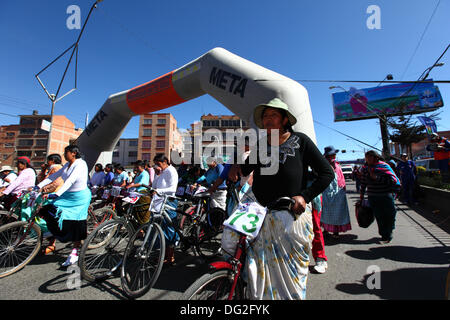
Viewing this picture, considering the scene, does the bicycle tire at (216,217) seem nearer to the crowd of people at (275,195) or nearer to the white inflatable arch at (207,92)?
the crowd of people at (275,195)

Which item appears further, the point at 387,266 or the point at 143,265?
the point at 387,266

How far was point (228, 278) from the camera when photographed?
148 centimetres

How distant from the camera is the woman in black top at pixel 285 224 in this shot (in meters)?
1.42

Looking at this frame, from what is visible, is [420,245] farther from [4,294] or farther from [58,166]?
[58,166]

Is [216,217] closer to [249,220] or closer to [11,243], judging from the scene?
[249,220]

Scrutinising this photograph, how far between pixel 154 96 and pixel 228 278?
6.42 meters

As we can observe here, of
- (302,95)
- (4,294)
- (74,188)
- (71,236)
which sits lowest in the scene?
(4,294)

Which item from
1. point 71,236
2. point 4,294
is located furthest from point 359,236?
point 4,294

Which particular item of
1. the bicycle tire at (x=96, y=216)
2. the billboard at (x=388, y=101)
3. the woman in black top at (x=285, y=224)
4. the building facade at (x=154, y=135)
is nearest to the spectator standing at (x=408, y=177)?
the woman in black top at (x=285, y=224)

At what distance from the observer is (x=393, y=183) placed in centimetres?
385

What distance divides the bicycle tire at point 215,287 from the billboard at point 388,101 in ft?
71.6

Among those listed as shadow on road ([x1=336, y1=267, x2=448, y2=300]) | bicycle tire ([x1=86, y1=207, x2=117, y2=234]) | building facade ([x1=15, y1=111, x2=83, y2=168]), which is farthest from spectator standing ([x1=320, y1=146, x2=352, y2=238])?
building facade ([x1=15, y1=111, x2=83, y2=168])

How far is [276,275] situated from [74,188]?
3.32 metres
